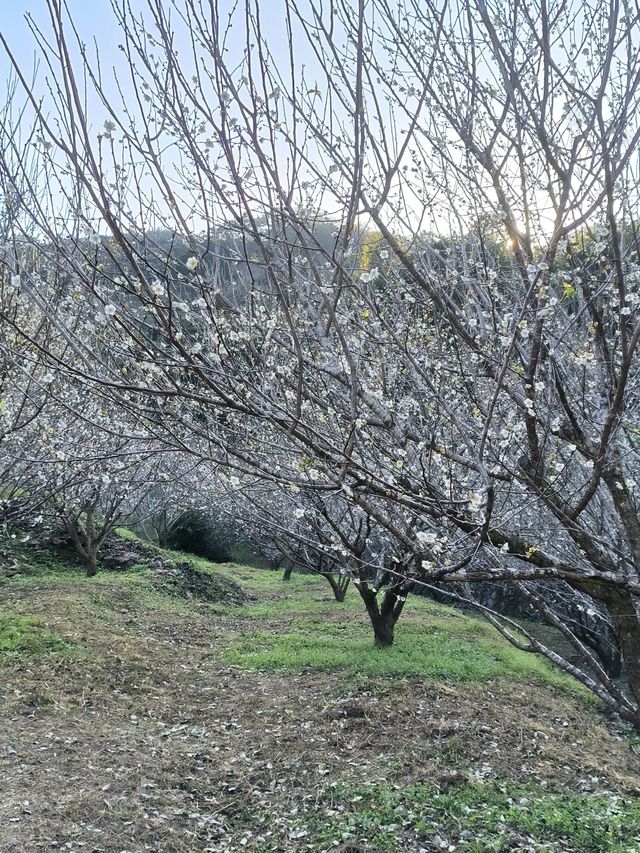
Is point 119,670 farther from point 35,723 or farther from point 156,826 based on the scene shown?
point 156,826

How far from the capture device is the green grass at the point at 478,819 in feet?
18.7

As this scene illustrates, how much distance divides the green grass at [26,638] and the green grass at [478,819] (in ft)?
18.2

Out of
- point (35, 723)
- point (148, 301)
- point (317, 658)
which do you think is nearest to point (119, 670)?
point (35, 723)

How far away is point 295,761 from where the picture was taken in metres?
7.54

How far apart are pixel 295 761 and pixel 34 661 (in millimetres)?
4509

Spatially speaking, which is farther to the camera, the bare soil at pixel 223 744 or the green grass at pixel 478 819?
the bare soil at pixel 223 744

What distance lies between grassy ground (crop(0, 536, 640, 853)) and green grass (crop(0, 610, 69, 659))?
43 millimetres

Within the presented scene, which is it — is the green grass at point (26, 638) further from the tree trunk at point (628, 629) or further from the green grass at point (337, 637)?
the tree trunk at point (628, 629)

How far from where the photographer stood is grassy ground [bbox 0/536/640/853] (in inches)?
231

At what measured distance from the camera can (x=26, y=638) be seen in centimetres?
1035

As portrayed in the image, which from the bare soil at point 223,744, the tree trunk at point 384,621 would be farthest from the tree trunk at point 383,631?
the bare soil at point 223,744

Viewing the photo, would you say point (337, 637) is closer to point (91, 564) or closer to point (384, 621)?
point (384, 621)

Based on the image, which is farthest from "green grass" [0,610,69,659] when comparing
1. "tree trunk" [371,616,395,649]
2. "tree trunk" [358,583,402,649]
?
"tree trunk" [371,616,395,649]

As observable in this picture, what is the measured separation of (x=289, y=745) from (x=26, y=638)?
4963 millimetres
